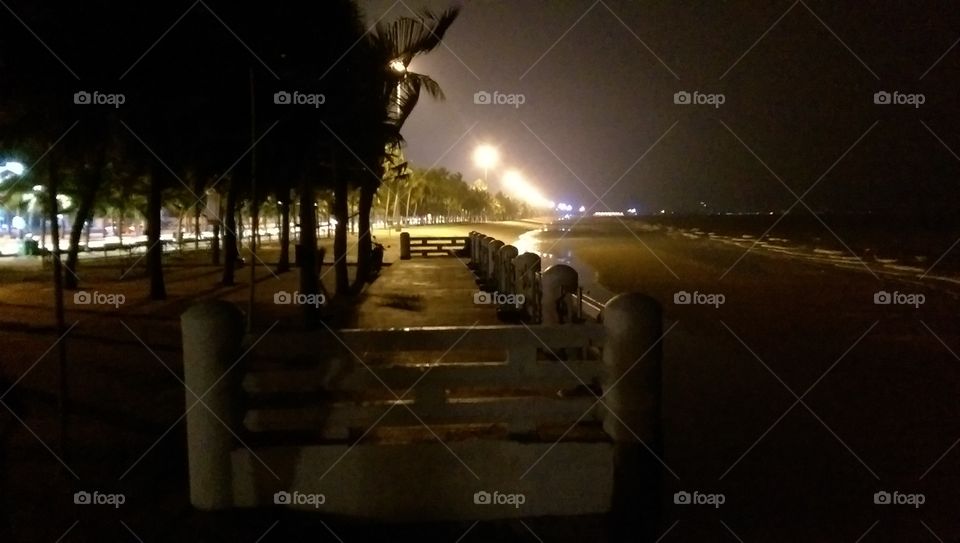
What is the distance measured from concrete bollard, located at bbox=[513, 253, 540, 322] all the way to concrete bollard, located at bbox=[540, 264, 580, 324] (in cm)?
197

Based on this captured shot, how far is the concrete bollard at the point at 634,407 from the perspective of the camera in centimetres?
567

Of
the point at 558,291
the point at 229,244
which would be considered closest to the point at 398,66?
the point at 558,291

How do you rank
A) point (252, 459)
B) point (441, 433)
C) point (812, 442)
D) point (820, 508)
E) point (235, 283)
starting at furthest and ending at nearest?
point (235, 283), point (812, 442), point (441, 433), point (820, 508), point (252, 459)

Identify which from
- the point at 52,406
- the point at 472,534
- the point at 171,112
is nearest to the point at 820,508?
the point at 472,534

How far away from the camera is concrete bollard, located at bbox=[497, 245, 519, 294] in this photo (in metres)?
15.8

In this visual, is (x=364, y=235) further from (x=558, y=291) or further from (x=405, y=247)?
(x=558, y=291)

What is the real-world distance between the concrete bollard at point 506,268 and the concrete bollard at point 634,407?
9627mm

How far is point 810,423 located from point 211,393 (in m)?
6.25

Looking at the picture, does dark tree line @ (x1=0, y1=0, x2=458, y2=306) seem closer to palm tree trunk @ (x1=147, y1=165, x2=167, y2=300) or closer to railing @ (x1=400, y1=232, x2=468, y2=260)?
palm tree trunk @ (x1=147, y1=165, x2=167, y2=300)

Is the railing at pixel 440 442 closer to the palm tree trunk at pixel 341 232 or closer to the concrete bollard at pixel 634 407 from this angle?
the concrete bollard at pixel 634 407

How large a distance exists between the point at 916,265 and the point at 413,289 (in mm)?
35424

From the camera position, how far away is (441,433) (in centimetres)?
694

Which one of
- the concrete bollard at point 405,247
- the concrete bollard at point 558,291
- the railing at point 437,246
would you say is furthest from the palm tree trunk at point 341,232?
the railing at point 437,246

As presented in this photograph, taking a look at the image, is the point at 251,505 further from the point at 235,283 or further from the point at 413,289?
the point at 235,283
